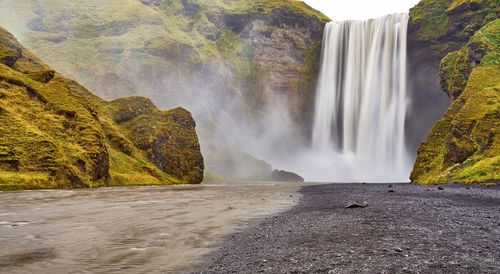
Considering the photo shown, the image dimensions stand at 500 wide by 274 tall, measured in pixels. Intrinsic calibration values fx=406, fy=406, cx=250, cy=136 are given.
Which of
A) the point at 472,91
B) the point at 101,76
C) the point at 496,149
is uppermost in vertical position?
the point at 101,76

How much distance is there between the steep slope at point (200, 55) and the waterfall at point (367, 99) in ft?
44.1

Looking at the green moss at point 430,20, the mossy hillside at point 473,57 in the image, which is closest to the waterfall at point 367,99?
the green moss at point 430,20

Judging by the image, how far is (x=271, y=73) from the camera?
13375 cm

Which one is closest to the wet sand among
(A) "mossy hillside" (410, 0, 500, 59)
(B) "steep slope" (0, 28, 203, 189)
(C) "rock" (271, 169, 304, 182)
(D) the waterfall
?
(B) "steep slope" (0, 28, 203, 189)

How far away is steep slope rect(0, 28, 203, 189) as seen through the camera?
1689 inches

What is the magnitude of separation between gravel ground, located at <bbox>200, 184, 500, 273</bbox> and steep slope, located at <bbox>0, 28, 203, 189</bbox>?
33.4 meters

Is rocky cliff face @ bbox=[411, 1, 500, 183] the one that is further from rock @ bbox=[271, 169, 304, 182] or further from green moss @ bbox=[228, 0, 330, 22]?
green moss @ bbox=[228, 0, 330, 22]

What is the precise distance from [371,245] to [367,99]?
9119cm

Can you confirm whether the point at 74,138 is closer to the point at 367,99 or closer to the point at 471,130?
the point at 471,130

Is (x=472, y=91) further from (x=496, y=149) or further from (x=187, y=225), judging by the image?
(x=187, y=225)

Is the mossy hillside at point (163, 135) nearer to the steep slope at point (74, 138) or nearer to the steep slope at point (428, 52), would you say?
the steep slope at point (74, 138)

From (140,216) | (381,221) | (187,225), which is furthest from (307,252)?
(140,216)

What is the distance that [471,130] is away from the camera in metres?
46.2

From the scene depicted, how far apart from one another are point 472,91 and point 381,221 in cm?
4715
